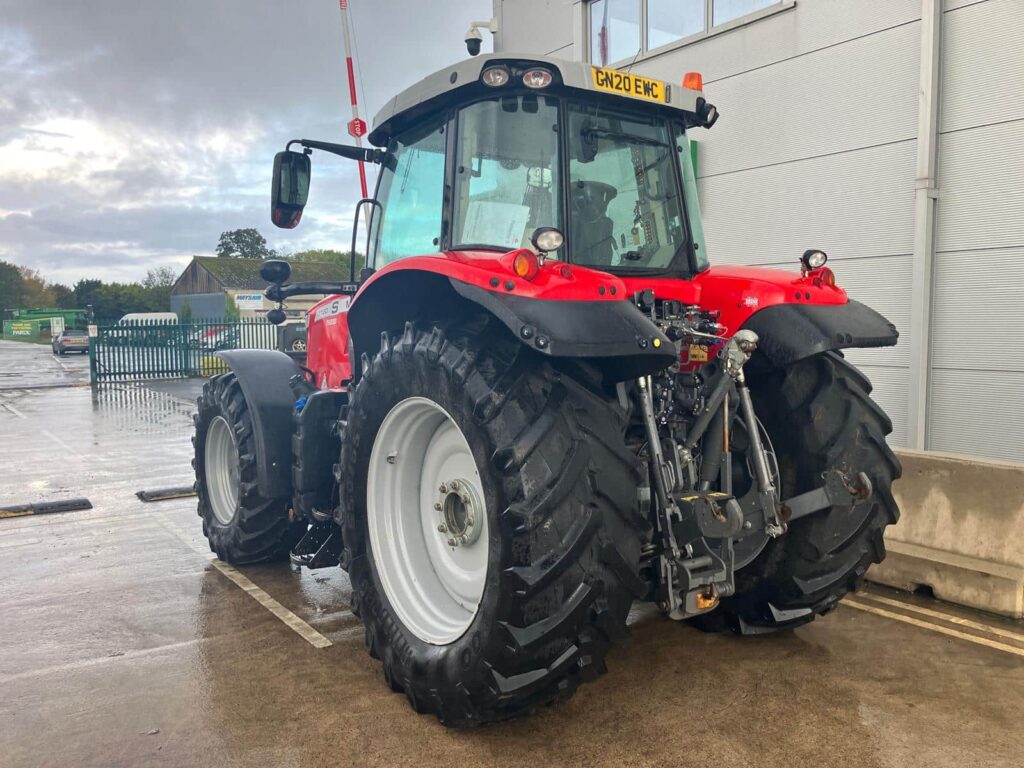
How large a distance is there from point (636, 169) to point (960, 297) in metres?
4.11

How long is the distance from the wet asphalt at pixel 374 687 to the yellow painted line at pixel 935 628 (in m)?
0.01

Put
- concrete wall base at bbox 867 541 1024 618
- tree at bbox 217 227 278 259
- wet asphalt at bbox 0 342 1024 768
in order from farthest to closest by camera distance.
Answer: tree at bbox 217 227 278 259 < concrete wall base at bbox 867 541 1024 618 < wet asphalt at bbox 0 342 1024 768

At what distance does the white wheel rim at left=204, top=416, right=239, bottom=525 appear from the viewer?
564 cm

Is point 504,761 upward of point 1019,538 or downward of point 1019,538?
downward

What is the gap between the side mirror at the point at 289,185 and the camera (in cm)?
435

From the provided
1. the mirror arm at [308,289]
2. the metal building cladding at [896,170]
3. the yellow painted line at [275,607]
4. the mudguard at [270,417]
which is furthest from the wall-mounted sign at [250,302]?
the mirror arm at [308,289]

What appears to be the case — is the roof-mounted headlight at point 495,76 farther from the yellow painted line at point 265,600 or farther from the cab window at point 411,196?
the yellow painted line at point 265,600

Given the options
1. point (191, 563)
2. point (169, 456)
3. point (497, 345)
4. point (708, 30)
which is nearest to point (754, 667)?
point (497, 345)

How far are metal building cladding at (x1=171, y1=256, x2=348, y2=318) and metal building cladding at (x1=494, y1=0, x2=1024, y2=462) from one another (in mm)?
33757

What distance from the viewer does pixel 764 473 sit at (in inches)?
125

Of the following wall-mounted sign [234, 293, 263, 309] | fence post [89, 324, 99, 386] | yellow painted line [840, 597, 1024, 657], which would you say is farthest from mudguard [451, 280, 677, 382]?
wall-mounted sign [234, 293, 263, 309]

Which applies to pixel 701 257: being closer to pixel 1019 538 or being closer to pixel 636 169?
pixel 636 169

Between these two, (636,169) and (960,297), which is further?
(960,297)

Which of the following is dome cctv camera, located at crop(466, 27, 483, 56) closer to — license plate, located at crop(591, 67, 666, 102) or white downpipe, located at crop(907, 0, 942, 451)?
license plate, located at crop(591, 67, 666, 102)
